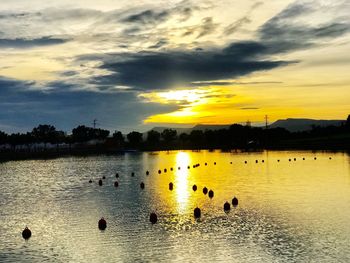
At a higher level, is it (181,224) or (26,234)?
(26,234)

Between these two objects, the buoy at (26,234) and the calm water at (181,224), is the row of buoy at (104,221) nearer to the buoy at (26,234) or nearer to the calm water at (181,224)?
the buoy at (26,234)

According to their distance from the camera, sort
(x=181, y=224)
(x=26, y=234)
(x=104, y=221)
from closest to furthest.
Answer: (x=26, y=234)
(x=104, y=221)
(x=181, y=224)

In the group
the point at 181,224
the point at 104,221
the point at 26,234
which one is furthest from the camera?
the point at 181,224

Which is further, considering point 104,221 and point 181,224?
point 181,224

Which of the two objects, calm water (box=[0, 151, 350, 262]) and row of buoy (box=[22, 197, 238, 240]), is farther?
row of buoy (box=[22, 197, 238, 240])

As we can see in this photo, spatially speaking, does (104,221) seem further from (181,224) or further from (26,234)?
(181,224)

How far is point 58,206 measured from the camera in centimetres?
4781

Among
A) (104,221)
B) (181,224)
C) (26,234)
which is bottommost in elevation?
(181,224)


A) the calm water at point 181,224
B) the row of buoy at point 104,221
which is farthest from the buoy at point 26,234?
the calm water at point 181,224

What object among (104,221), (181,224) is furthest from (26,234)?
(181,224)

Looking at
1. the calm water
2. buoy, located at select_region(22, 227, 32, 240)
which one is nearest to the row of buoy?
buoy, located at select_region(22, 227, 32, 240)

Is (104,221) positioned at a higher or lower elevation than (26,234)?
higher

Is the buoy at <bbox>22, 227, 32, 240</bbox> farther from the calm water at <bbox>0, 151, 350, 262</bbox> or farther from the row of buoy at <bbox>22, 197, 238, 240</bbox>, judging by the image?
the calm water at <bbox>0, 151, 350, 262</bbox>

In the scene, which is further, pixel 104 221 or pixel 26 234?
pixel 104 221
